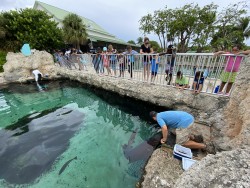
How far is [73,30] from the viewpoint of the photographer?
17.0 metres

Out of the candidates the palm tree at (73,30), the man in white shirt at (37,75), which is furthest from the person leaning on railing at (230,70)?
the palm tree at (73,30)

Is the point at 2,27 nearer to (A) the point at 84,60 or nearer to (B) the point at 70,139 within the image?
(A) the point at 84,60

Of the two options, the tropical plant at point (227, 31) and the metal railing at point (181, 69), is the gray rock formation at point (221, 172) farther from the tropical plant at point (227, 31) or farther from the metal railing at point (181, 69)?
the tropical plant at point (227, 31)

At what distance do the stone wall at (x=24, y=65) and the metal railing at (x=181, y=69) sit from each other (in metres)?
7.50

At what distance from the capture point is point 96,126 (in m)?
5.69

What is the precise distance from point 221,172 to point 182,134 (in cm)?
272

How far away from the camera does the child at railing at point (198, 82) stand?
4794 mm

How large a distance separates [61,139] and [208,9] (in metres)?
21.1

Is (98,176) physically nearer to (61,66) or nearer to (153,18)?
(61,66)

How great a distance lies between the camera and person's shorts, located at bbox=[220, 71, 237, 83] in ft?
13.9

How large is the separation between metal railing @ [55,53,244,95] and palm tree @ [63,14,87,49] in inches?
401

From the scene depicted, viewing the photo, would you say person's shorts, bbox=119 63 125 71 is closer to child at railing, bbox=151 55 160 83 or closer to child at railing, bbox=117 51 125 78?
child at railing, bbox=117 51 125 78

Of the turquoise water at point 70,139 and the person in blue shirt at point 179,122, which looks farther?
the person in blue shirt at point 179,122

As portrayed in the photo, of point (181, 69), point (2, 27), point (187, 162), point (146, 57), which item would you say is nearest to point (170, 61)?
point (181, 69)
